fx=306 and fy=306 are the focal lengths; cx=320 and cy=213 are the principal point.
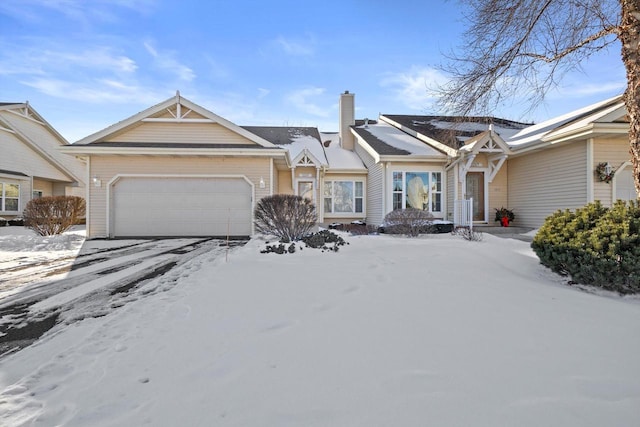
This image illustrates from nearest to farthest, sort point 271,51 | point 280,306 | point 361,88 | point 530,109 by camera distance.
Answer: point 280,306 → point 530,109 → point 271,51 → point 361,88

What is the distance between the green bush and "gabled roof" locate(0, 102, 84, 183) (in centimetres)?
2161

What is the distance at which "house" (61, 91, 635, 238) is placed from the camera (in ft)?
32.4

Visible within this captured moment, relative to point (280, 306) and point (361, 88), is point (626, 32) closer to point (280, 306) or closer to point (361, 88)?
point (280, 306)

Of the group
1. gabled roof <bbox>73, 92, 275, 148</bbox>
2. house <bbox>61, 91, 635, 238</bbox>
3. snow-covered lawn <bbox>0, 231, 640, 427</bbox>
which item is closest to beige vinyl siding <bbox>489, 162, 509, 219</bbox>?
house <bbox>61, 91, 635, 238</bbox>

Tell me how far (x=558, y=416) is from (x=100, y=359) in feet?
9.67

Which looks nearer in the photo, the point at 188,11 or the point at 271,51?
the point at 188,11

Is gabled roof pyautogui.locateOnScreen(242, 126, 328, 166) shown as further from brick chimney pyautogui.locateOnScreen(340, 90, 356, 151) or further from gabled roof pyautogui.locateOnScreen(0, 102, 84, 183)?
gabled roof pyautogui.locateOnScreen(0, 102, 84, 183)

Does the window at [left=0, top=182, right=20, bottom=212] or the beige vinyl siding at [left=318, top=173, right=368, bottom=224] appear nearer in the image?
the beige vinyl siding at [left=318, top=173, right=368, bottom=224]

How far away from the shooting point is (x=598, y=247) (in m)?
4.25

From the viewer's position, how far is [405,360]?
2195 millimetres

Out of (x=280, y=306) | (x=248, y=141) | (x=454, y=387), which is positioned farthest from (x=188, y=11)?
(x=454, y=387)

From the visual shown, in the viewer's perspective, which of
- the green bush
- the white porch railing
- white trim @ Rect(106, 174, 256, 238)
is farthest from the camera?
the white porch railing

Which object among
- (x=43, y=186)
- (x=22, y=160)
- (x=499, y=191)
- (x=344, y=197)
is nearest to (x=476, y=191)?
(x=499, y=191)

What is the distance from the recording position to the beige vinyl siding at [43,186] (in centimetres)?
2017
